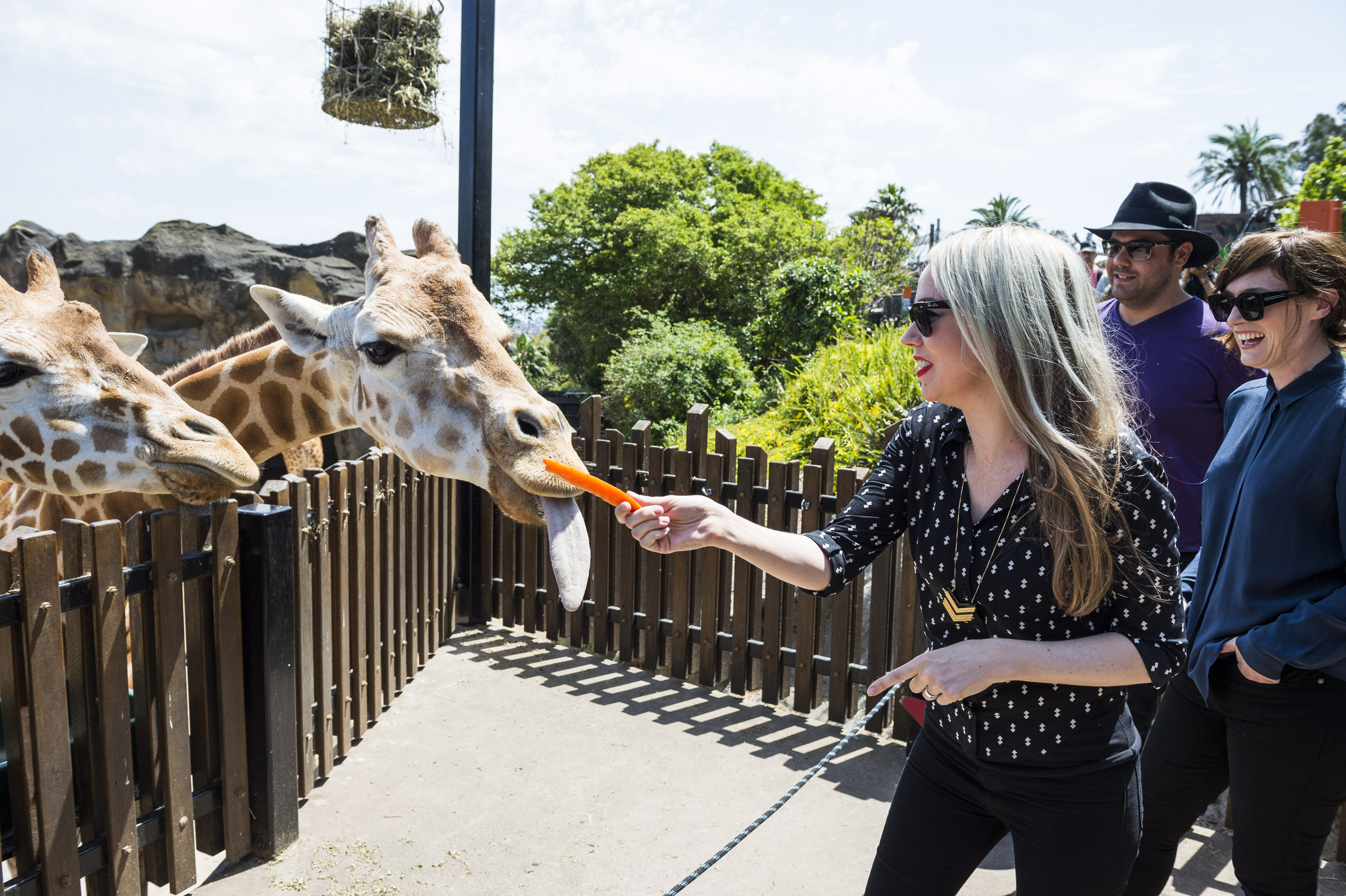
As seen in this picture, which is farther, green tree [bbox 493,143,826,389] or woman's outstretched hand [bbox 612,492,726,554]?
green tree [bbox 493,143,826,389]

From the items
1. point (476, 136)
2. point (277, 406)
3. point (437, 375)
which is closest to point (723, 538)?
point (437, 375)

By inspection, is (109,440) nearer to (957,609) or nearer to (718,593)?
(957,609)

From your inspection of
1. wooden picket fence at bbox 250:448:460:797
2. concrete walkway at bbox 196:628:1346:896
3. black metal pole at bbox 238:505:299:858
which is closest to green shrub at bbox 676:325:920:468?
concrete walkway at bbox 196:628:1346:896

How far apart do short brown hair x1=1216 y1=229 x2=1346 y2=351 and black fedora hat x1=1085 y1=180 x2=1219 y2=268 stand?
35.2 inches

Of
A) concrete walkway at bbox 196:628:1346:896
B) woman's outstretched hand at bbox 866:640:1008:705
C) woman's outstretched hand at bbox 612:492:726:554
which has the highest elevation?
woman's outstretched hand at bbox 612:492:726:554

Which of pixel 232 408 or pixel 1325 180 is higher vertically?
pixel 1325 180

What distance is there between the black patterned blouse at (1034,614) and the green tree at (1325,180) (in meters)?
8.01

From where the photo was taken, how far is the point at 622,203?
2556 cm

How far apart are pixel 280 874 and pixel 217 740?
2.03 feet

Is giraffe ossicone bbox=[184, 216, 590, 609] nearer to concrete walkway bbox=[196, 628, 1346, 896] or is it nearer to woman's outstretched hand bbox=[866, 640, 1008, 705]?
woman's outstretched hand bbox=[866, 640, 1008, 705]

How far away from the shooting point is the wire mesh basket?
721 cm

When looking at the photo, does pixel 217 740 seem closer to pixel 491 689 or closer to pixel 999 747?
pixel 491 689

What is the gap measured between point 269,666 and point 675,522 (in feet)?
6.92

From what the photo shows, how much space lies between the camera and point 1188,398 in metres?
3.26
